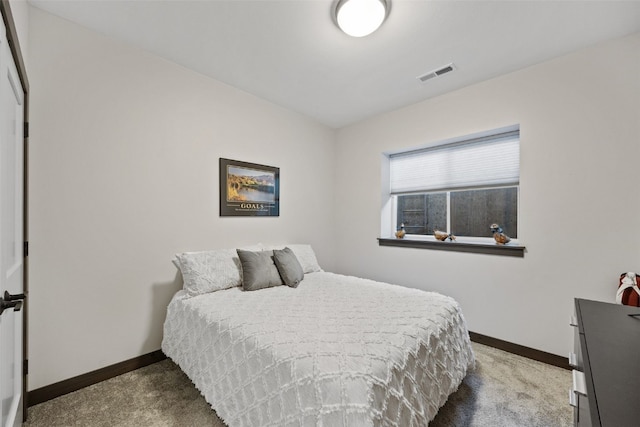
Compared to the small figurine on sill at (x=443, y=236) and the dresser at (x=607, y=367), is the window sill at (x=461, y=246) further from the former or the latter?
the dresser at (x=607, y=367)

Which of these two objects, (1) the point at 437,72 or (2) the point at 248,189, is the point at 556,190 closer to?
(1) the point at 437,72

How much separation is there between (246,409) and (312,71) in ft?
8.97

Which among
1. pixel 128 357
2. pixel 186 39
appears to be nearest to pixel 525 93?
pixel 186 39

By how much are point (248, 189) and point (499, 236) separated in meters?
2.75

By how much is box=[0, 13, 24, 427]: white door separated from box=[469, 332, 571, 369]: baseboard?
11.4ft

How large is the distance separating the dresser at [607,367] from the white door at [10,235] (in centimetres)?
198

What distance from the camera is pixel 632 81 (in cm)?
207

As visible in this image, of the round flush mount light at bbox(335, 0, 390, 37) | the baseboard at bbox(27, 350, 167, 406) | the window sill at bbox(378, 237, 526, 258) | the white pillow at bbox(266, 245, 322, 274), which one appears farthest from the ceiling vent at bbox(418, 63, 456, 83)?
the baseboard at bbox(27, 350, 167, 406)

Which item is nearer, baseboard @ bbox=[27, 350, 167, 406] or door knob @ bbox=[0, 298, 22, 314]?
door knob @ bbox=[0, 298, 22, 314]

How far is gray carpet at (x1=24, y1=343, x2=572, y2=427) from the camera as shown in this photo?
5.51 ft

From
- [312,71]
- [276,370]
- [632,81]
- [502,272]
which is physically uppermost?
[312,71]

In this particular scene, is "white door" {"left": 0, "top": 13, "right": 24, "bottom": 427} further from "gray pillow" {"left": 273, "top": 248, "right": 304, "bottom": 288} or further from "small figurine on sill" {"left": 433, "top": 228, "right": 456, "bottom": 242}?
"small figurine on sill" {"left": 433, "top": 228, "right": 456, "bottom": 242}

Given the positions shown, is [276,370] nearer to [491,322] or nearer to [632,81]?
[491,322]

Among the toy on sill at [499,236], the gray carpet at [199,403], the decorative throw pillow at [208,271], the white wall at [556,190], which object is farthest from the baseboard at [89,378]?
the toy on sill at [499,236]
